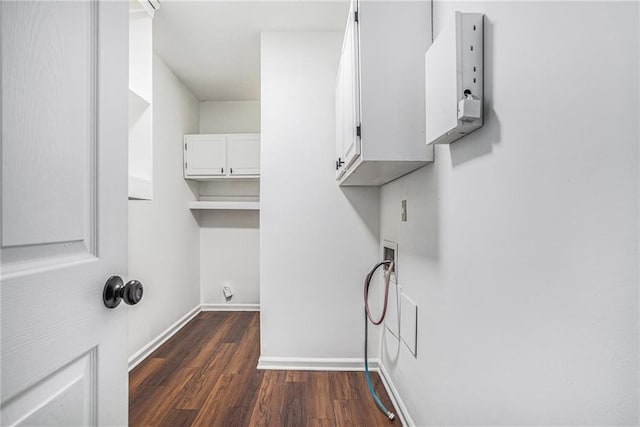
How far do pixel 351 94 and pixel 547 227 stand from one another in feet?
3.66

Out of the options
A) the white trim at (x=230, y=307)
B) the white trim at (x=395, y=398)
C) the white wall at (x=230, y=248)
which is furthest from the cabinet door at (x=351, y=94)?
the white trim at (x=230, y=307)

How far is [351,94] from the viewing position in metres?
1.65

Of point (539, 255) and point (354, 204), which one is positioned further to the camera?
point (354, 204)

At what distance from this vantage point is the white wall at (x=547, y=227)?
0.61 m

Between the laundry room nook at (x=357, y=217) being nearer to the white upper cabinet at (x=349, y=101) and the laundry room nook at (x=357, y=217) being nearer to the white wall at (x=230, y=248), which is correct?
the white upper cabinet at (x=349, y=101)

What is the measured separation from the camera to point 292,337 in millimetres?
2555

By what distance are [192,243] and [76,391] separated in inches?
131

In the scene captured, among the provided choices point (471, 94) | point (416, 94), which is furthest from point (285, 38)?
point (471, 94)

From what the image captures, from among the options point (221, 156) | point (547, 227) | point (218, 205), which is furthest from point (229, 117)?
point (547, 227)

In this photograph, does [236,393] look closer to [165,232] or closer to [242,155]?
[165,232]

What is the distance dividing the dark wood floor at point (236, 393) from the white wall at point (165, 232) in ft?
1.18

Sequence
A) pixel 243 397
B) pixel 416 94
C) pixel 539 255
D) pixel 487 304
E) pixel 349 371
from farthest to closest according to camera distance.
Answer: pixel 349 371, pixel 243 397, pixel 416 94, pixel 487 304, pixel 539 255

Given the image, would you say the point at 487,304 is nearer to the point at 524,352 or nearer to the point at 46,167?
the point at 524,352

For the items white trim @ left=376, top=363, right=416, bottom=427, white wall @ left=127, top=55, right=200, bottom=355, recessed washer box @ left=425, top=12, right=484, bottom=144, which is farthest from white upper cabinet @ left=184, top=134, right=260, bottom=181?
recessed washer box @ left=425, top=12, right=484, bottom=144
